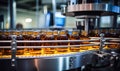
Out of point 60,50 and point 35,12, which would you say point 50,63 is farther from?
point 35,12

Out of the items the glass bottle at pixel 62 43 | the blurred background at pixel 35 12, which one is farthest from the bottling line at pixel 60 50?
the blurred background at pixel 35 12

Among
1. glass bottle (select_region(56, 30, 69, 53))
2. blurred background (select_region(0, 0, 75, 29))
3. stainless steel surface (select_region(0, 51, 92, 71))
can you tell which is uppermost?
blurred background (select_region(0, 0, 75, 29))

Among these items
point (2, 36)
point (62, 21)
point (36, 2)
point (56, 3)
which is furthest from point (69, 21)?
point (2, 36)

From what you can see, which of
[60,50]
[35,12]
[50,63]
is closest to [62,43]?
[60,50]

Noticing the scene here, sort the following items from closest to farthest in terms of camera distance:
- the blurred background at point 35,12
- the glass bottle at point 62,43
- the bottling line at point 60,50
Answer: the bottling line at point 60,50, the glass bottle at point 62,43, the blurred background at point 35,12

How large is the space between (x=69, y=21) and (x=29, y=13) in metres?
1.60

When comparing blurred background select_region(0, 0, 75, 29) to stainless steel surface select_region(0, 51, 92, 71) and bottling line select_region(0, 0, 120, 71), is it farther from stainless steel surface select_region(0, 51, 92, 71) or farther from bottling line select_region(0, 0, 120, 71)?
stainless steel surface select_region(0, 51, 92, 71)

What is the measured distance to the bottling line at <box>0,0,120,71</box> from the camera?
0.90m

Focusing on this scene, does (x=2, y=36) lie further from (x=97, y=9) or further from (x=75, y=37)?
(x=97, y=9)

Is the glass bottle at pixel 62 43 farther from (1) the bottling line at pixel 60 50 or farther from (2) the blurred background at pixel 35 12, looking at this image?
(2) the blurred background at pixel 35 12

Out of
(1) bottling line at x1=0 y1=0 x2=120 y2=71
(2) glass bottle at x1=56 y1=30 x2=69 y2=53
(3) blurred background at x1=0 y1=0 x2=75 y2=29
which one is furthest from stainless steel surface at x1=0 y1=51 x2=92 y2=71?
(3) blurred background at x1=0 y1=0 x2=75 y2=29

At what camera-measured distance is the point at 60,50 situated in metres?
1.12

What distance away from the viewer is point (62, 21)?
14.4 feet

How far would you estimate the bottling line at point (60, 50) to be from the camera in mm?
896
